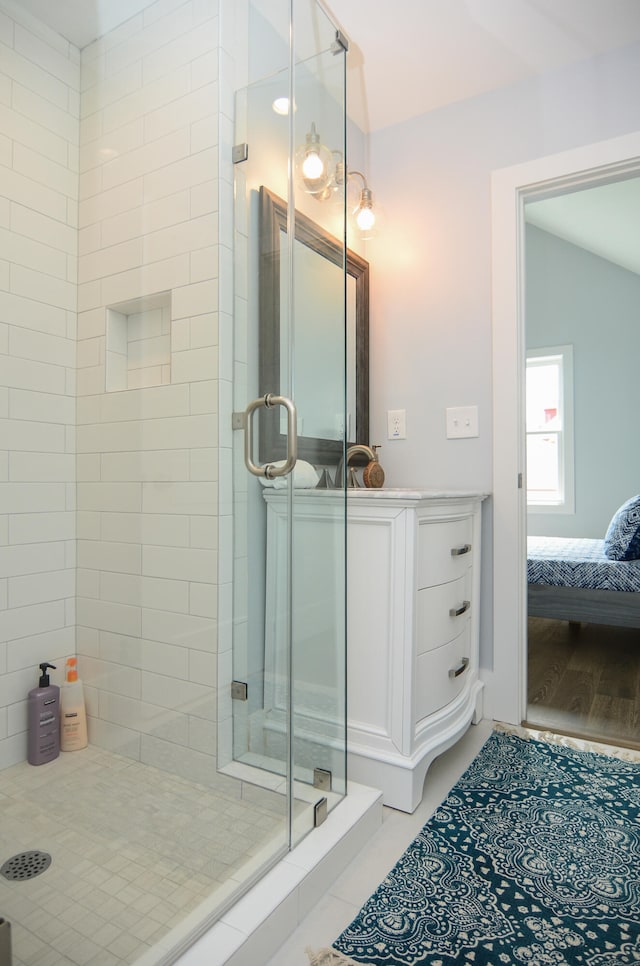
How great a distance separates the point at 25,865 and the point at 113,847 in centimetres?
15

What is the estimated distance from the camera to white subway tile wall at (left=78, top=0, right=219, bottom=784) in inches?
53.9

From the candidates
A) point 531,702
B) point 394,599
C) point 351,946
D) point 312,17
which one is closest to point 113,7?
point 312,17

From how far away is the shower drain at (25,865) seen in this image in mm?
1005

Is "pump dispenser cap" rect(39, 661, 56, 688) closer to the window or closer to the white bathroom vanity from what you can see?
the white bathroom vanity

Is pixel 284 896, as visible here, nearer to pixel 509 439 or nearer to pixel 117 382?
pixel 117 382

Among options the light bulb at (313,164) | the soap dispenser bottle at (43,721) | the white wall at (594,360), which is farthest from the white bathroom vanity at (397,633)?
the white wall at (594,360)

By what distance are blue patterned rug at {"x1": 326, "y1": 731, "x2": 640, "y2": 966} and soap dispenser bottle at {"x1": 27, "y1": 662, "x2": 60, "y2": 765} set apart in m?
0.78

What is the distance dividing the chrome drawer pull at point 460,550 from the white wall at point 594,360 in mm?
3470

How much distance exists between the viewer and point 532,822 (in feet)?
5.14

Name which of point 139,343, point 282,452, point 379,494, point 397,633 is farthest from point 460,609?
point 139,343

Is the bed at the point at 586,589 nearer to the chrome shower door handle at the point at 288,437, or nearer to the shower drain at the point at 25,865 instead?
the chrome shower door handle at the point at 288,437

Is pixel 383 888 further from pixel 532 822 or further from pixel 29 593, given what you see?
pixel 29 593

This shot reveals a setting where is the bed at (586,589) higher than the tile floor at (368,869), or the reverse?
the bed at (586,589)

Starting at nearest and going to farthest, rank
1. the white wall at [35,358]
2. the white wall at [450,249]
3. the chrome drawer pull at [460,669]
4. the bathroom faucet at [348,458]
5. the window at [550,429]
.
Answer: the white wall at [35,358] → the bathroom faucet at [348,458] → the chrome drawer pull at [460,669] → the white wall at [450,249] → the window at [550,429]
